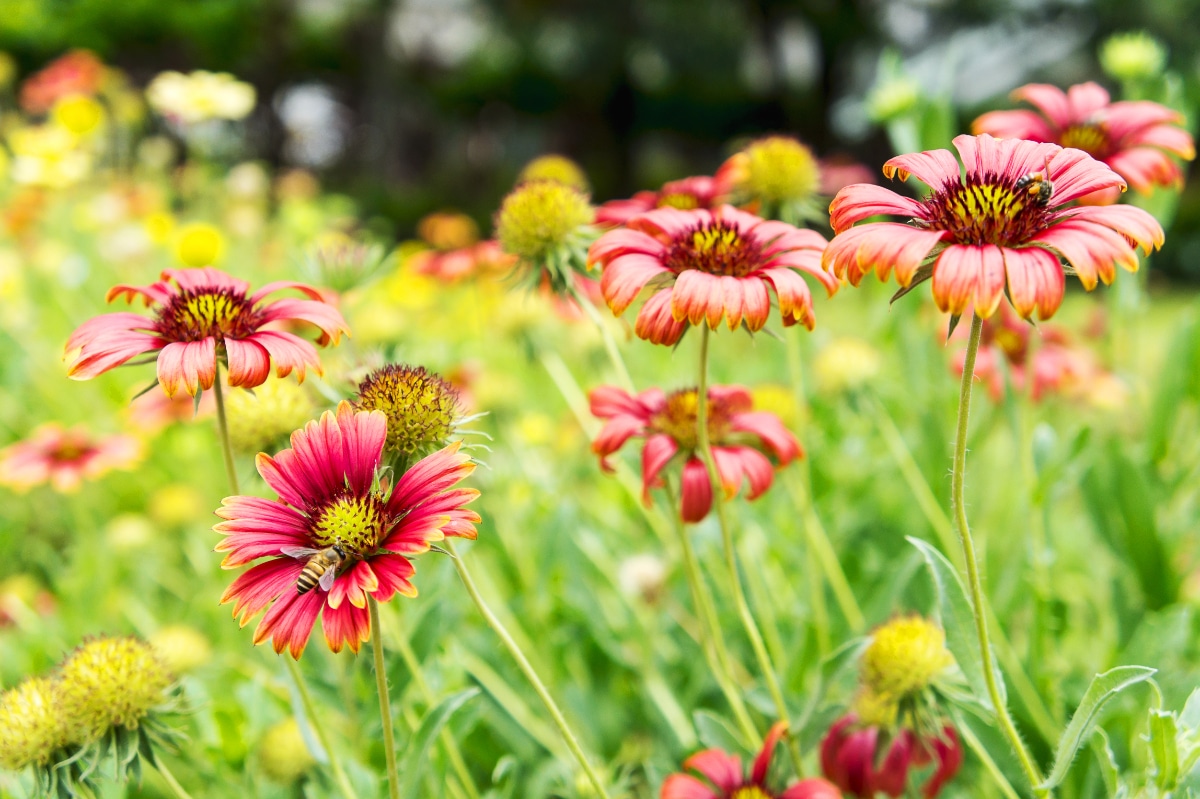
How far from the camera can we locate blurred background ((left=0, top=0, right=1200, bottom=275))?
10.7 metres

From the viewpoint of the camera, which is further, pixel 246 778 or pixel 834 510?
pixel 834 510

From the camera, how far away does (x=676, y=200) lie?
1298mm

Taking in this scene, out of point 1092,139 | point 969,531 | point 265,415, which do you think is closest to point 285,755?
point 265,415

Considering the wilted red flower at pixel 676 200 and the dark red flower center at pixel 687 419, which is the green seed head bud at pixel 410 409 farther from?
the wilted red flower at pixel 676 200

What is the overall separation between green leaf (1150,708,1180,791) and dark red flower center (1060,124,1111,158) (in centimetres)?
89

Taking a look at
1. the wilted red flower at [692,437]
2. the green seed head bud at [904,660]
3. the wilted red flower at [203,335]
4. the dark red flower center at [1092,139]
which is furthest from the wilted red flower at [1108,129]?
the wilted red flower at [203,335]

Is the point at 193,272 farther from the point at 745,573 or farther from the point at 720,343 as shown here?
the point at 720,343

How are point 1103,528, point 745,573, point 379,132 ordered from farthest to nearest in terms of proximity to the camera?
1. point 379,132
2. point 1103,528
3. point 745,573

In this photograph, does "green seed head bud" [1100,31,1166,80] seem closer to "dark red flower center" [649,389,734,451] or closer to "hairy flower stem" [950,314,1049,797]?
"dark red flower center" [649,389,734,451]

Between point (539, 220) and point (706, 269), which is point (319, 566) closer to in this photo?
point (706, 269)

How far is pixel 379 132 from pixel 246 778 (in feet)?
43.4

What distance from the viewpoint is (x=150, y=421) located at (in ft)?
5.97

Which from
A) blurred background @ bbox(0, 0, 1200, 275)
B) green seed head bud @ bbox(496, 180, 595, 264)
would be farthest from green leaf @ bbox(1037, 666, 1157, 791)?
blurred background @ bbox(0, 0, 1200, 275)

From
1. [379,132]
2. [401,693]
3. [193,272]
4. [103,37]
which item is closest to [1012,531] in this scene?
[401,693]
